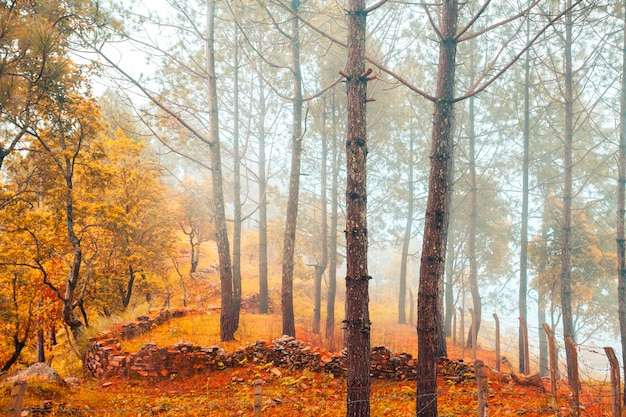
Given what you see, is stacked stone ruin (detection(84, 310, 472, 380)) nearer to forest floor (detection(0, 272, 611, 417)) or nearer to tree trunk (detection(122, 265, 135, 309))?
forest floor (detection(0, 272, 611, 417))

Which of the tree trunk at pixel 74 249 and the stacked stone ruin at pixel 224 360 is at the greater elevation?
the tree trunk at pixel 74 249

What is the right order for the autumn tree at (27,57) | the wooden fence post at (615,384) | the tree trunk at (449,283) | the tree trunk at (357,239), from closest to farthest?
the autumn tree at (27,57)
the tree trunk at (357,239)
the wooden fence post at (615,384)
the tree trunk at (449,283)

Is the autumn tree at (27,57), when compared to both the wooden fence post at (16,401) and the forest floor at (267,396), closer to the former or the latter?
the wooden fence post at (16,401)

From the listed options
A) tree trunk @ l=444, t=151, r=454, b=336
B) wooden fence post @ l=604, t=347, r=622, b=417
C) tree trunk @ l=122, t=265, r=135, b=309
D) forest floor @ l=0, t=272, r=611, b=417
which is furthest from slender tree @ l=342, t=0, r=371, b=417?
tree trunk @ l=444, t=151, r=454, b=336

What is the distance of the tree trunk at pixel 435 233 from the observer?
5789 millimetres

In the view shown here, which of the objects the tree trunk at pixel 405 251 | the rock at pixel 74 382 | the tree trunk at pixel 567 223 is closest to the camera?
the rock at pixel 74 382

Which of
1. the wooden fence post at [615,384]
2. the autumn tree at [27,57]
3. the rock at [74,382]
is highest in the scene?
the autumn tree at [27,57]

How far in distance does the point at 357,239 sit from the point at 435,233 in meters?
1.36

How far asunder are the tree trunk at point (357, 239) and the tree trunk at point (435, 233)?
99cm

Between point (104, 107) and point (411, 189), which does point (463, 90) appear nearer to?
point (411, 189)

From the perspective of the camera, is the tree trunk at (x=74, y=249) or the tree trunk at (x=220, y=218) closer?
the tree trunk at (x=74, y=249)

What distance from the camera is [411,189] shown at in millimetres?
21109

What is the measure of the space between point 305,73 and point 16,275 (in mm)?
12485

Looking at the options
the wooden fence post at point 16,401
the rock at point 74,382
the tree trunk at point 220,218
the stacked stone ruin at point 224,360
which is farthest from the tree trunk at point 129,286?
the wooden fence post at point 16,401
